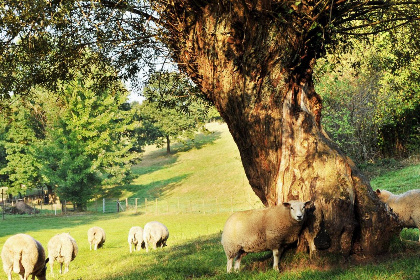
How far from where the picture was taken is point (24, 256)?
12680 millimetres

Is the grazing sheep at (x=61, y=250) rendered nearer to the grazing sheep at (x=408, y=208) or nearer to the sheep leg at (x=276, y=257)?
the sheep leg at (x=276, y=257)

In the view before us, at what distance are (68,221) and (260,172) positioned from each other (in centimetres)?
3765

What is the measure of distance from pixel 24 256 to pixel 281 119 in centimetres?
837

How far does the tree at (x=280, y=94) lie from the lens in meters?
9.35

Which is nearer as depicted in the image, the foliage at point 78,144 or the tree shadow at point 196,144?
the foliage at point 78,144

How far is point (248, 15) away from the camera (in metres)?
10.1

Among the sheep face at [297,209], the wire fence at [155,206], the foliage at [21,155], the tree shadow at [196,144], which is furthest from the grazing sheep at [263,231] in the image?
the tree shadow at [196,144]

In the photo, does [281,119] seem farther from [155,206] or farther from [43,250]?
[155,206]

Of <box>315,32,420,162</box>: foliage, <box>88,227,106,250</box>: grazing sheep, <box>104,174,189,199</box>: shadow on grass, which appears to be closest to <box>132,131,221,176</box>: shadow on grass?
<box>104,174,189,199</box>: shadow on grass

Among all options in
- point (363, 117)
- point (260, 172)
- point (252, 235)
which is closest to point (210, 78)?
point (260, 172)

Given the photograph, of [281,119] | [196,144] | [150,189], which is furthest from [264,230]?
[196,144]

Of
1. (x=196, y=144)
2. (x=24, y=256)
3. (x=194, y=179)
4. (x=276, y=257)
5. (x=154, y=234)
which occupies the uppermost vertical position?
(x=196, y=144)

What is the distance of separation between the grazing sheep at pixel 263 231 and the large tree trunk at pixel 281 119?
1.42ft

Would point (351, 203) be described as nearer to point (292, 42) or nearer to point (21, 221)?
point (292, 42)
